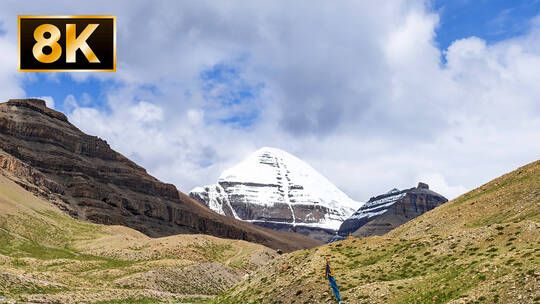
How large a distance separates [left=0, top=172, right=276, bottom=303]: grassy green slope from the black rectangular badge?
5022 cm

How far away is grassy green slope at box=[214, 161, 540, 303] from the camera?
128 ft

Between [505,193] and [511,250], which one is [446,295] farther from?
[505,193]

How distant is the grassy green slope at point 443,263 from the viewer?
3900 centimetres

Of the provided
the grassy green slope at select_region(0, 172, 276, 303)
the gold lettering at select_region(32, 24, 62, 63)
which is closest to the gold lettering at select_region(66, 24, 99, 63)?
the gold lettering at select_region(32, 24, 62, 63)

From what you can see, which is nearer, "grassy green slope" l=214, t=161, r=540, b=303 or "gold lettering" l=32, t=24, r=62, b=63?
"gold lettering" l=32, t=24, r=62, b=63

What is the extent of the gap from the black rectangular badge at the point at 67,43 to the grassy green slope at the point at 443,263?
78.4 feet

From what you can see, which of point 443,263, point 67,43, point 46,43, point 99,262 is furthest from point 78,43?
point 99,262

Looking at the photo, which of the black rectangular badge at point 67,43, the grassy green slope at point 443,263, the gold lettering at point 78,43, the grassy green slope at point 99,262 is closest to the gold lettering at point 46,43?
the black rectangular badge at point 67,43

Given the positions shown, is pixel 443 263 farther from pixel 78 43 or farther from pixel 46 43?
pixel 46 43

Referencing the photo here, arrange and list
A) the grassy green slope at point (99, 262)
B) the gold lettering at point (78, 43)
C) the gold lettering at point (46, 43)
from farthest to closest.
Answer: the grassy green slope at point (99, 262), the gold lettering at point (46, 43), the gold lettering at point (78, 43)

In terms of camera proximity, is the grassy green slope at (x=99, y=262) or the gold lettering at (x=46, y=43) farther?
the grassy green slope at (x=99, y=262)

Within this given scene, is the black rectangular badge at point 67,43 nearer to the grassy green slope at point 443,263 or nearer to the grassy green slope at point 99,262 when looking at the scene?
the grassy green slope at point 443,263

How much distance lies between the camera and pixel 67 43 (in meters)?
37.2

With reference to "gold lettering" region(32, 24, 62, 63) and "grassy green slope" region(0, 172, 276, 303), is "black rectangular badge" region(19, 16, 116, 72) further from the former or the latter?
"grassy green slope" region(0, 172, 276, 303)
